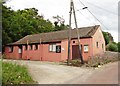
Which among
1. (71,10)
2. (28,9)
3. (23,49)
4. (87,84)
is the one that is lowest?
(87,84)

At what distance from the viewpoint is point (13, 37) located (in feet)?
177

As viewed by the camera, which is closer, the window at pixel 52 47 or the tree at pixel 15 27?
the window at pixel 52 47

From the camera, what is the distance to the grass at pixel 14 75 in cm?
1406

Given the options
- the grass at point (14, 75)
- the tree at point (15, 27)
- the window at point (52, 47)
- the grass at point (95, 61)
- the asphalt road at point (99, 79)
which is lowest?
the asphalt road at point (99, 79)

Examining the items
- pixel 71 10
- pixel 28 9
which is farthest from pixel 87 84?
pixel 28 9

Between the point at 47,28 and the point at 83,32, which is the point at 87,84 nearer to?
the point at 83,32

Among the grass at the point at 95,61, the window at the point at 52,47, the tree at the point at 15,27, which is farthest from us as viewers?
the tree at the point at 15,27

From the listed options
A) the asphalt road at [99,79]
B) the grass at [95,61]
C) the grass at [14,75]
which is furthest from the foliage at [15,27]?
the grass at [14,75]

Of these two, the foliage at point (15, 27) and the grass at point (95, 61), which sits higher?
the foliage at point (15, 27)

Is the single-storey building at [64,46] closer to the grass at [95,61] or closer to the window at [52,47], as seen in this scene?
the window at [52,47]

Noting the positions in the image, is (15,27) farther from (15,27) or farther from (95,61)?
(95,61)

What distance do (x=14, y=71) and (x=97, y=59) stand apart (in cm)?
1600

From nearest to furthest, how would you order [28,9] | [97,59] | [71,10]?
1. [71,10]
2. [97,59]
3. [28,9]

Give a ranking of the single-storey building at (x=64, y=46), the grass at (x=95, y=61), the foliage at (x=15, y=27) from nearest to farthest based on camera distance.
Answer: the grass at (x=95, y=61)
the single-storey building at (x=64, y=46)
the foliage at (x=15, y=27)
